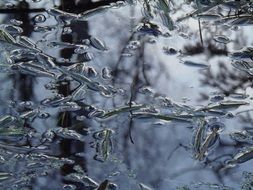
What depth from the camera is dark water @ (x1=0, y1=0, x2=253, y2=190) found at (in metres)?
1.80

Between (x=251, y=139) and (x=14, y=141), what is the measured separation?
88cm

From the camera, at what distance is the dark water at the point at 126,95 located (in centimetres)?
180

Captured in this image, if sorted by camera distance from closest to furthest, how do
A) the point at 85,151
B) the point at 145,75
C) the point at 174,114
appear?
the point at 85,151 < the point at 174,114 < the point at 145,75

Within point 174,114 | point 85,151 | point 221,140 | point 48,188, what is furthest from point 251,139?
point 48,188

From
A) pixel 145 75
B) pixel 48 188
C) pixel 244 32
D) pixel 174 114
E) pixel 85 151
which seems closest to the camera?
pixel 48 188

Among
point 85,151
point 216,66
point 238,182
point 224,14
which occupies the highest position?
point 224,14

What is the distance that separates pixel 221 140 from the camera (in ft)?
6.28

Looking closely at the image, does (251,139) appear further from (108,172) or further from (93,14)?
(93,14)

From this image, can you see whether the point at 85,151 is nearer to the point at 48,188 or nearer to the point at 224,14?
the point at 48,188

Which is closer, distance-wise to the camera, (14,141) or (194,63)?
(14,141)

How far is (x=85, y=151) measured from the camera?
1855 millimetres

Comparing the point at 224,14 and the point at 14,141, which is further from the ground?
the point at 224,14

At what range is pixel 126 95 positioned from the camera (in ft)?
6.81

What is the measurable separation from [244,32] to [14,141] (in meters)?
1.21
